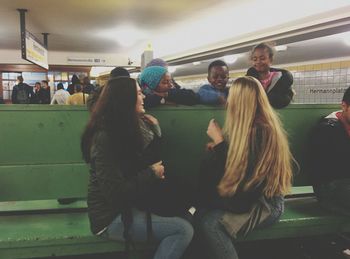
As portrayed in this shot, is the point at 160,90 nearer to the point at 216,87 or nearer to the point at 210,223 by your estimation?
the point at 216,87

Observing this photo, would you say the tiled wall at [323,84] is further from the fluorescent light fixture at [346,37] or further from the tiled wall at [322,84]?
the fluorescent light fixture at [346,37]

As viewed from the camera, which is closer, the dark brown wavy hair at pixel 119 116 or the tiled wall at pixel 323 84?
the dark brown wavy hair at pixel 119 116

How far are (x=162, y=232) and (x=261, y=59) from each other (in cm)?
171

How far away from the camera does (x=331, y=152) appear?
8.34ft

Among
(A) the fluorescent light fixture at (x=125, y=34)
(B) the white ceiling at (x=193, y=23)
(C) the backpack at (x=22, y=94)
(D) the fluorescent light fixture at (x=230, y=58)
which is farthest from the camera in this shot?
(C) the backpack at (x=22, y=94)

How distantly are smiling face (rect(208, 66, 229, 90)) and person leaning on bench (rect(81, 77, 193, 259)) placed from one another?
1136 mm

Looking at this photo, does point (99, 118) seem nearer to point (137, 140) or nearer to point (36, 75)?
point (137, 140)

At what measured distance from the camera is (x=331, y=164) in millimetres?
2545

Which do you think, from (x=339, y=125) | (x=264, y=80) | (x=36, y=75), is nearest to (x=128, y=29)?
(x=264, y=80)

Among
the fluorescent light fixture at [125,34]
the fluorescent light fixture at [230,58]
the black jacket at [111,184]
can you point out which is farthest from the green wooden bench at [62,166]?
the fluorescent light fixture at [230,58]

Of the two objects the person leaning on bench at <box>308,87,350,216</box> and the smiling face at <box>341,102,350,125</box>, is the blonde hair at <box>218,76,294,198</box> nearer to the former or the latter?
the person leaning on bench at <box>308,87,350,216</box>

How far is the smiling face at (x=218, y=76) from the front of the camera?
9.57 ft

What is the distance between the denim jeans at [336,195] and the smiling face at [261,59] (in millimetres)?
1069

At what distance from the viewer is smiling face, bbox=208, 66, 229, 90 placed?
292cm
